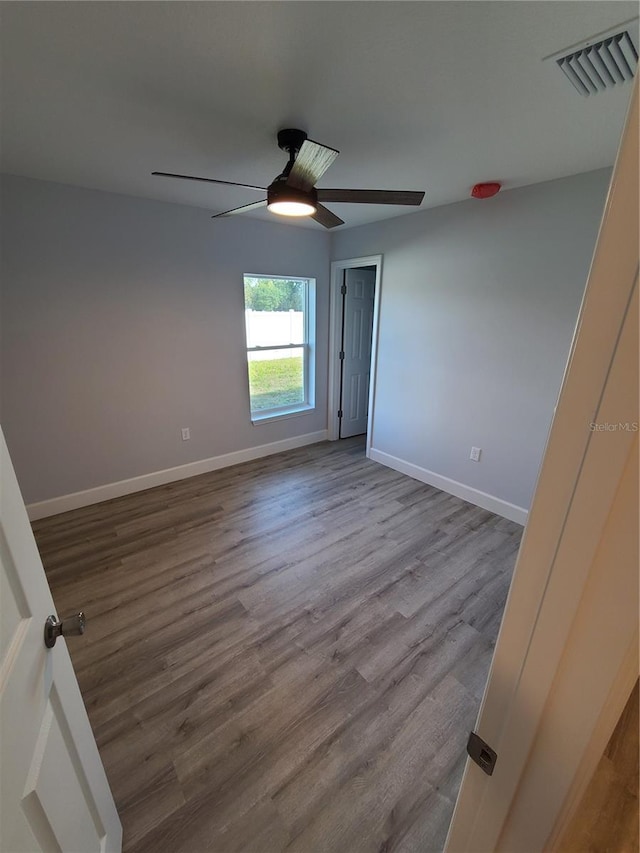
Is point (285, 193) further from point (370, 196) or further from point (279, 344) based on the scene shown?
point (279, 344)

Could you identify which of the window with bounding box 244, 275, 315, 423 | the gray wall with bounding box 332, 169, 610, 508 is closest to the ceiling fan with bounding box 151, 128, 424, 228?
the gray wall with bounding box 332, 169, 610, 508

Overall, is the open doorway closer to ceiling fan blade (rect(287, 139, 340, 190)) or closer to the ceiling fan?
the ceiling fan

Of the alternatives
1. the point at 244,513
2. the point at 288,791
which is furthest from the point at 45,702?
the point at 244,513

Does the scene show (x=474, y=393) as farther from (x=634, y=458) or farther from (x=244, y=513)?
(x=634, y=458)

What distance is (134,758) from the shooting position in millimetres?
1320

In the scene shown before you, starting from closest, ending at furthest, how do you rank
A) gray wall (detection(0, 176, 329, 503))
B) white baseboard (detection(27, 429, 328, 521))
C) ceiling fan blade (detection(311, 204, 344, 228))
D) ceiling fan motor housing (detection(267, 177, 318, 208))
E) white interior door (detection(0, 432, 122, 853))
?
white interior door (detection(0, 432, 122, 853)) → ceiling fan motor housing (detection(267, 177, 318, 208)) → ceiling fan blade (detection(311, 204, 344, 228)) → gray wall (detection(0, 176, 329, 503)) → white baseboard (detection(27, 429, 328, 521))

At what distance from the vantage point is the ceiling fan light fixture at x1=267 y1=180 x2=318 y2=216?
5.57 feet

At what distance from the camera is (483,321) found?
274 centimetres

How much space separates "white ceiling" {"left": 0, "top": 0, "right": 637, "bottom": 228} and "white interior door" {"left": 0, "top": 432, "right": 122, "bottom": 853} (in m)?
1.42

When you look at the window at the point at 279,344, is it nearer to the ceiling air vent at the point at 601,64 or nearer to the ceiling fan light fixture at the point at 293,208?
the ceiling fan light fixture at the point at 293,208

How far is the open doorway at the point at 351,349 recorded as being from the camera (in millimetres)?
3941

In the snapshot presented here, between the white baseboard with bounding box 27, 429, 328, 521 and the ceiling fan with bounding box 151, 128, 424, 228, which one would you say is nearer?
the ceiling fan with bounding box 151, 128, 424, 228

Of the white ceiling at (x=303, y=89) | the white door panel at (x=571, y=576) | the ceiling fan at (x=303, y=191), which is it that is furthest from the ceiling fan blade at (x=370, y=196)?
the white door panel at (x=571, y=576)

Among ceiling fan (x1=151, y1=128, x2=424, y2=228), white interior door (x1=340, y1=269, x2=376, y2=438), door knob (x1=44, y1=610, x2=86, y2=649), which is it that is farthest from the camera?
white interior door (x1=340, y1=269, x2=376, y2=438)
